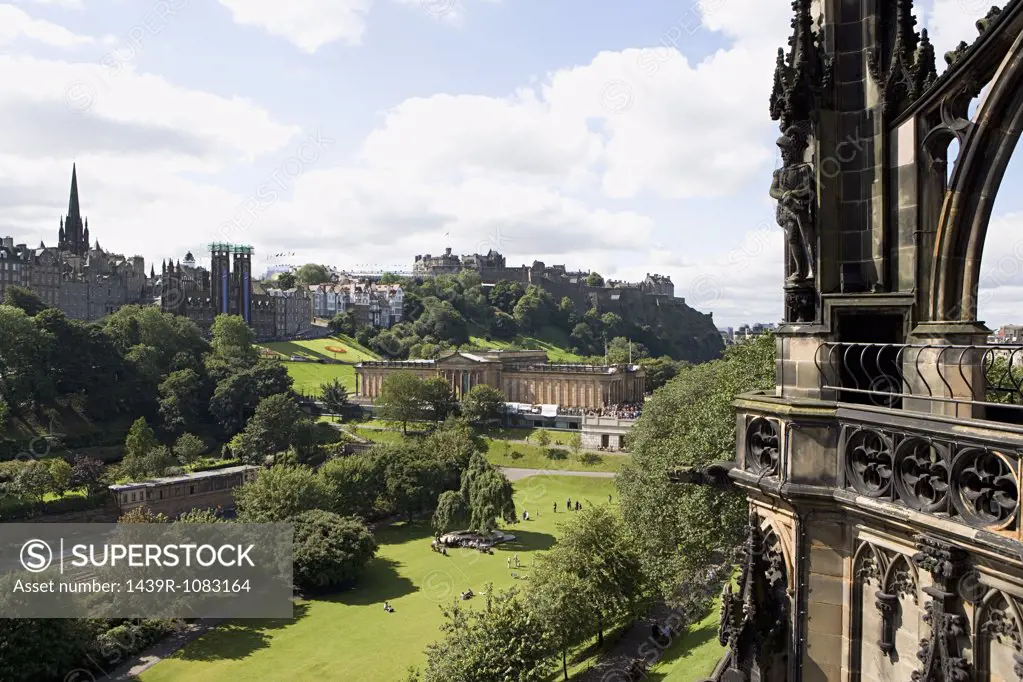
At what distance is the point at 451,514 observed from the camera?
5212cm

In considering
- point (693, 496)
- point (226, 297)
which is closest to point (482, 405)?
point (693, 496)

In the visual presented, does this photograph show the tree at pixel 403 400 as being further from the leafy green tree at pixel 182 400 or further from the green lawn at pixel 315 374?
the green lawn at pixel 315 374

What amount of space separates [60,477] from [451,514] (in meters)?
29.1

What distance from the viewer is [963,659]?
550cm

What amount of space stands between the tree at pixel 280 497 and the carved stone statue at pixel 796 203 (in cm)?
4311

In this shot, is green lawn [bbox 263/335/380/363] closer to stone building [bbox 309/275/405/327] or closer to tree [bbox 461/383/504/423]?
stone building [bbox 309/275/405/327]

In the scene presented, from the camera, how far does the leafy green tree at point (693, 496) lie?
1003 inches

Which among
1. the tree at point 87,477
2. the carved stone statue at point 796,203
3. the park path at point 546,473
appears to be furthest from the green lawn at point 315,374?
the carved stone statue at point 796,203

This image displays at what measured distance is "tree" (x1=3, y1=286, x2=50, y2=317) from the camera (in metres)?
91.1

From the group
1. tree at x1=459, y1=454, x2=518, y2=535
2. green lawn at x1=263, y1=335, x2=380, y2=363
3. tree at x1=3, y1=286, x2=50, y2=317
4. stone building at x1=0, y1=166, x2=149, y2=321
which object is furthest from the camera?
green lawn at x1=263, y1=335, x2=380, y2=363

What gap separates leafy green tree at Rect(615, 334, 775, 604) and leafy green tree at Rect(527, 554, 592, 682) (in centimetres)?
317

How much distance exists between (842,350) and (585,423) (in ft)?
253

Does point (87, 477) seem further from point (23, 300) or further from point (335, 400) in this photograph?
point (23, 300)

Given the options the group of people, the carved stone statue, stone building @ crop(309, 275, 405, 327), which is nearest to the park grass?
the carved stone statue
